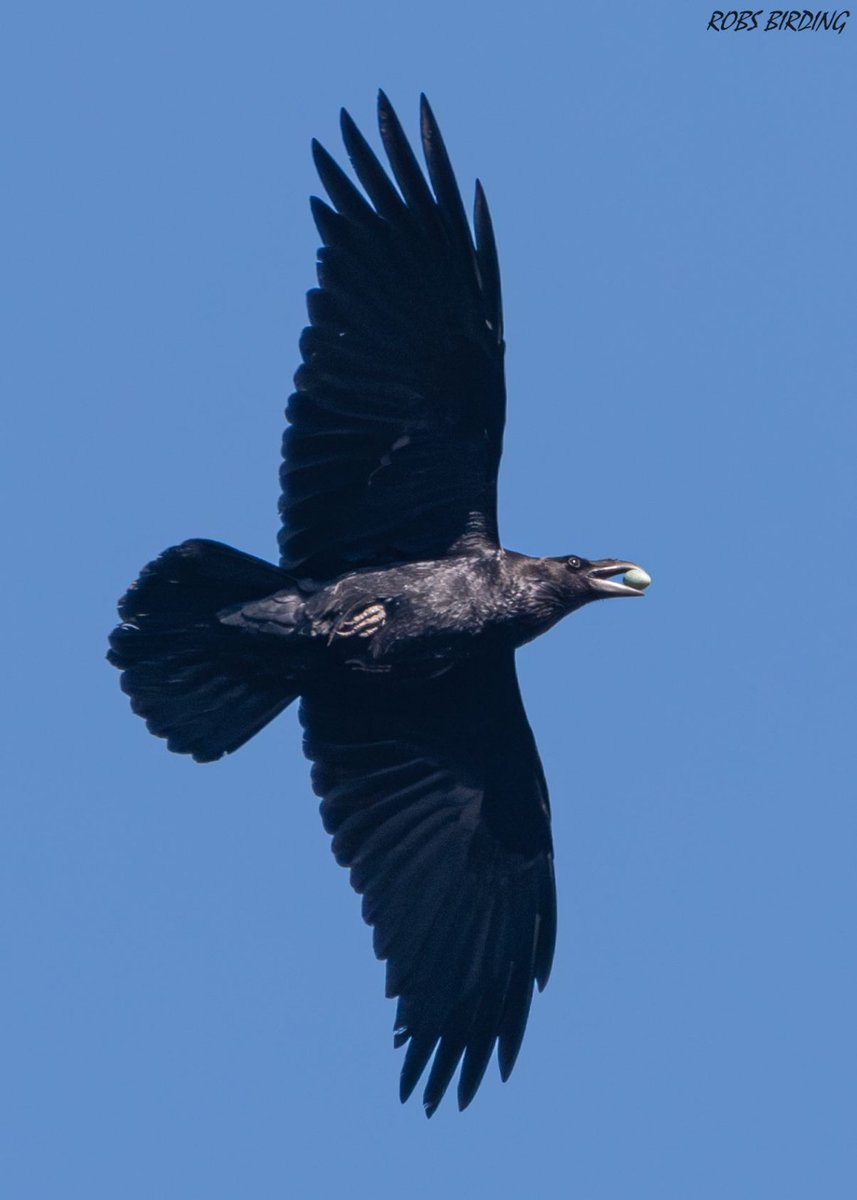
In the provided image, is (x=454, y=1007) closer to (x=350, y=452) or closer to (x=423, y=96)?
(x=350, y=452)

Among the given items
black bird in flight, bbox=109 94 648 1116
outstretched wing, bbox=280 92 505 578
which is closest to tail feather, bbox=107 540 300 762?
black bird in flight, bbox=109 94 648 1116

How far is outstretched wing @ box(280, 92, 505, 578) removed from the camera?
11945 millimetres

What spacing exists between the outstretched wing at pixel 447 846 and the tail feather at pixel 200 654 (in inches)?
16.2

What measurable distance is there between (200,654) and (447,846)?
1.75 m

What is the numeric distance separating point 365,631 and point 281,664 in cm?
44

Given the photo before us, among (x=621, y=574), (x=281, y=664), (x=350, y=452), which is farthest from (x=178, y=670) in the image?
(x=621, y=574)

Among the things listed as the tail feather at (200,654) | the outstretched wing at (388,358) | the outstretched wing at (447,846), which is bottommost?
the outstretched wing at (447,846)

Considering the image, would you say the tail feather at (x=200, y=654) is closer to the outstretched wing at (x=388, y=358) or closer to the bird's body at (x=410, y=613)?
the bird's body at (x=410, y=613)

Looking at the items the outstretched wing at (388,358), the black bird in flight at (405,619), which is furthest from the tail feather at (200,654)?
the outstretched wing at (388,358)

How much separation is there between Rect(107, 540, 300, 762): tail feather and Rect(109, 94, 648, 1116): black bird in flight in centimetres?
1

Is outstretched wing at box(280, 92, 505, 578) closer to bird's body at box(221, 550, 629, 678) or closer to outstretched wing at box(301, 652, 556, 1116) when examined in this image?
bird's body at box(221, 550, 629, 678)

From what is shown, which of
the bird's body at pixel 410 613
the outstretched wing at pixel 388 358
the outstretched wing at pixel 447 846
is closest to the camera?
the outstretched wing at pixel 388 358

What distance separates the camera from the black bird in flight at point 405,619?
12.0 m

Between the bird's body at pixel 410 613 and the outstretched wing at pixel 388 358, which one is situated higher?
the outstretched wing at pixel 388 358
